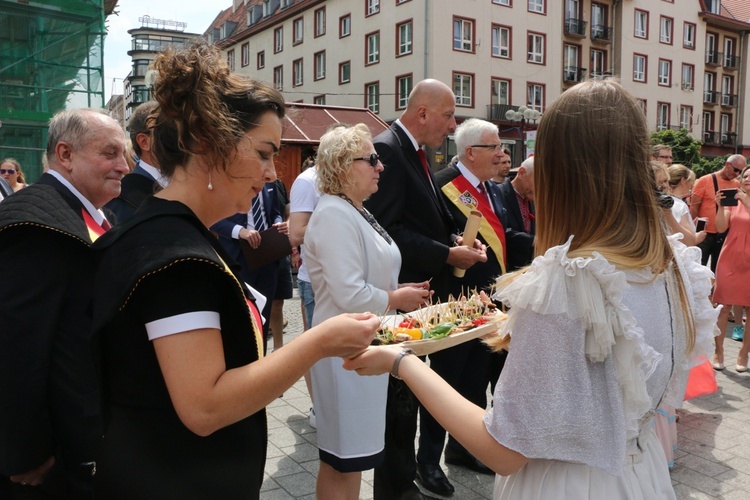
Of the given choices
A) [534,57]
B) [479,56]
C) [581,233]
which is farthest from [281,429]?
[534,57]

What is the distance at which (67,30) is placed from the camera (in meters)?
13.1

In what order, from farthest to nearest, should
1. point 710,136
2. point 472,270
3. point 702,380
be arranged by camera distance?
point 710,136
point 472,270
point 702,380

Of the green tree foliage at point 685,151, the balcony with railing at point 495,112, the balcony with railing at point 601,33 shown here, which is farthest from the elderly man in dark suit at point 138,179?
the balcony with railing at point 601,33

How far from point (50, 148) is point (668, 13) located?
4923 centimetres

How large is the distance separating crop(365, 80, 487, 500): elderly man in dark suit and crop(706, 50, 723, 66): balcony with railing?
167ft

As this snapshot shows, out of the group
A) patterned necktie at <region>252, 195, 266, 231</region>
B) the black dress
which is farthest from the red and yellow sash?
patterned necktie at <region>252, 195, 266, 231</region>

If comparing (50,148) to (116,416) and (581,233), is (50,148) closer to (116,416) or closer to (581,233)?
(116,416)

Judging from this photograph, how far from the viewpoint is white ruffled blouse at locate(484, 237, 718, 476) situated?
153 centimetres

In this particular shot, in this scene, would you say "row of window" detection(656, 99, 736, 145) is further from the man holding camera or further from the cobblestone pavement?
the cobblestone pavement

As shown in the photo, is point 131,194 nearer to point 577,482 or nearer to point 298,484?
point 298,484

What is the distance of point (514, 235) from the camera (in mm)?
5191

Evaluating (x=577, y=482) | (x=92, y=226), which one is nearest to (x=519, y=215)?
(x=92, y=226)

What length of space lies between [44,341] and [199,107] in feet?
3.74

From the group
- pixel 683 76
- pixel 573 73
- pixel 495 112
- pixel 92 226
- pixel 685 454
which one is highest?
pixel 683 76
